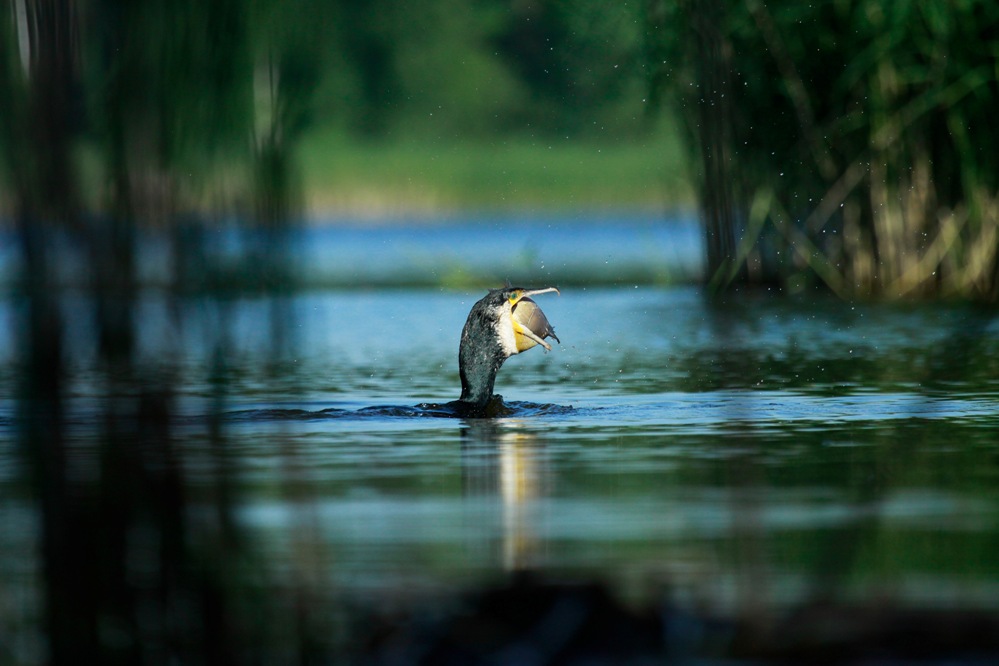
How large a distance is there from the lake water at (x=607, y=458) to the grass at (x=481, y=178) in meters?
25.5

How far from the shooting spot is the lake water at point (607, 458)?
16.0ft

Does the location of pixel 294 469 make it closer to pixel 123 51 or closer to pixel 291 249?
pixel 291 249

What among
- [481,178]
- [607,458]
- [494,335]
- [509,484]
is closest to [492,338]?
[494,335]

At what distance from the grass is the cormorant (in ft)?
90.4

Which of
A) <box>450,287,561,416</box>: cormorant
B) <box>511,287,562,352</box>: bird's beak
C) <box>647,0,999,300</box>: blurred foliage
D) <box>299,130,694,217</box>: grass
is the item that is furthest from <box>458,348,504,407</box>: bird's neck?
<box>299,130,694,217</box>: grass

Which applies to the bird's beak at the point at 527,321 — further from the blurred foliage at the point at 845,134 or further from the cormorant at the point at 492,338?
the blurred foliage at the point at 845,134

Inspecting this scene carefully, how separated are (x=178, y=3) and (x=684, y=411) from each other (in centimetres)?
440

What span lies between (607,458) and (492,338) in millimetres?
2142

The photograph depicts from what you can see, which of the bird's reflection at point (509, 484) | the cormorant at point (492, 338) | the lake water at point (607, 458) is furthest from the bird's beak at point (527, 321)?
the bird's reflection at point (509, 484)

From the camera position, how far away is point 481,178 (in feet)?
139

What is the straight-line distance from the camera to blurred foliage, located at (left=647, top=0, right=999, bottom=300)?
1464 centimetres

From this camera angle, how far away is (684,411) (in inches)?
358

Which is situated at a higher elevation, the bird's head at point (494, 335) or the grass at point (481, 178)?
the grass at point (481, 178)

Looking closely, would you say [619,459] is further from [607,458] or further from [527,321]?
[527,321]
